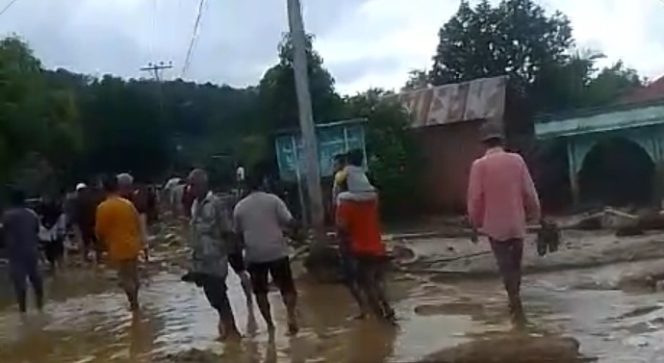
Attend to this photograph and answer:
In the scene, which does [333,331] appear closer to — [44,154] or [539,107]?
[539,107]

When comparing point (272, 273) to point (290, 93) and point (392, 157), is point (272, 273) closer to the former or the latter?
point (392, 157)

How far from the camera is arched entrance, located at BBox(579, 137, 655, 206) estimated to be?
1340 inches

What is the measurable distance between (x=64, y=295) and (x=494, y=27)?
119ft

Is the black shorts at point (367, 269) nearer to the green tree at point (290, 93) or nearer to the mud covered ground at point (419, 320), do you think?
the mud covered ground at point (419, 320)

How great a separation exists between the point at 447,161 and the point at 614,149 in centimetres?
635

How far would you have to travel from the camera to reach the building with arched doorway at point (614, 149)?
33125 mm

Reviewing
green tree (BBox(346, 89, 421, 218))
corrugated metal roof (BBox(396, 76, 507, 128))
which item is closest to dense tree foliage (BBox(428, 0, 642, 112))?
corrugated metal roof (BBox(396, 76, 507, 128))

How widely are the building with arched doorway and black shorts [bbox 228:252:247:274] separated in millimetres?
22136

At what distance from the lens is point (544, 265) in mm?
16719

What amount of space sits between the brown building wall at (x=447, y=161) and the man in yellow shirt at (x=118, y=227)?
917 inches

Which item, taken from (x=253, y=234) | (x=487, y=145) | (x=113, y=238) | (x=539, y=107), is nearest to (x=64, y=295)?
(x=113, y=238)

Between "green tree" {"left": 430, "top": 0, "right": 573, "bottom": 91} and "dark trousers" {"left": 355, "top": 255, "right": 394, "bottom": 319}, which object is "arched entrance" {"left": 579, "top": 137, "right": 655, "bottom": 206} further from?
"dark trousers" {"left": 355, "top": 255, "right": 394, "bottom": 319}

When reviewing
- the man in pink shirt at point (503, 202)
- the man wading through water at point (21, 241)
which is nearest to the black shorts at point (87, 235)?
the man wading through water at point (21, 241)

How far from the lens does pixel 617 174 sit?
116 ft
